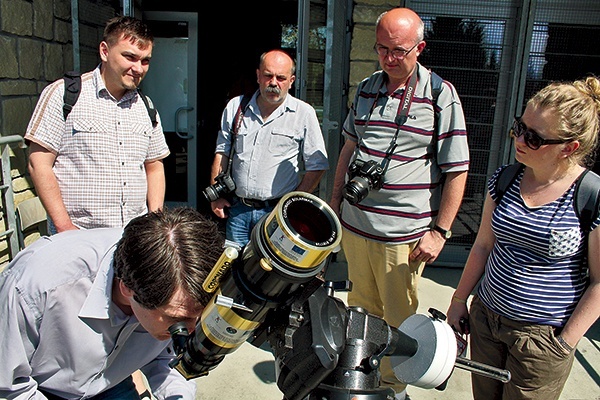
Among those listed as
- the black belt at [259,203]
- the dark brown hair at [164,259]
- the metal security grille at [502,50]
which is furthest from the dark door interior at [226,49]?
the dark brown hair at [164,259]

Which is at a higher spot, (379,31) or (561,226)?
(379,31)

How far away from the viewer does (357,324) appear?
1.01 metres

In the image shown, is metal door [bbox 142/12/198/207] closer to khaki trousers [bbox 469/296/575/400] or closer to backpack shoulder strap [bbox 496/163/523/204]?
backpack shoulder strap [bbox 496/163/523/204]

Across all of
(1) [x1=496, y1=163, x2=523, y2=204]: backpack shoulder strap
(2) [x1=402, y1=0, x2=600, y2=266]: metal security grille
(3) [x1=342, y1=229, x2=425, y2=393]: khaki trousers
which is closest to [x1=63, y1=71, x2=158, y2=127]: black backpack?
(3) [x1=342, y1=229, x2=425, y2=393]: khaki trousers

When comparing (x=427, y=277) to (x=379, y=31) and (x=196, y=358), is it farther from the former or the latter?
(x=196, y=358)

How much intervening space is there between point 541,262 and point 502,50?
10.4ft

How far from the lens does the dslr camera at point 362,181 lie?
2357 mm

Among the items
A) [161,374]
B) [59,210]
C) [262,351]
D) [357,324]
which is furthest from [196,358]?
[262,351]

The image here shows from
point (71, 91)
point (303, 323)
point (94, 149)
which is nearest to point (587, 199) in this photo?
point (303, 323)

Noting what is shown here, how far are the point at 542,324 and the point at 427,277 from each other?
2.62m

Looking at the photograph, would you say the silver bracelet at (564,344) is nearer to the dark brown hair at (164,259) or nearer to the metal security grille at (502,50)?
the dark brown hair at (164,259)

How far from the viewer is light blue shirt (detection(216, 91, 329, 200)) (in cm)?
305

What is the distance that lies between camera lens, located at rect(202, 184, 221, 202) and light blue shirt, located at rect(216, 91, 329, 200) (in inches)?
4.9

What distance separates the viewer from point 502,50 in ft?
14.6
